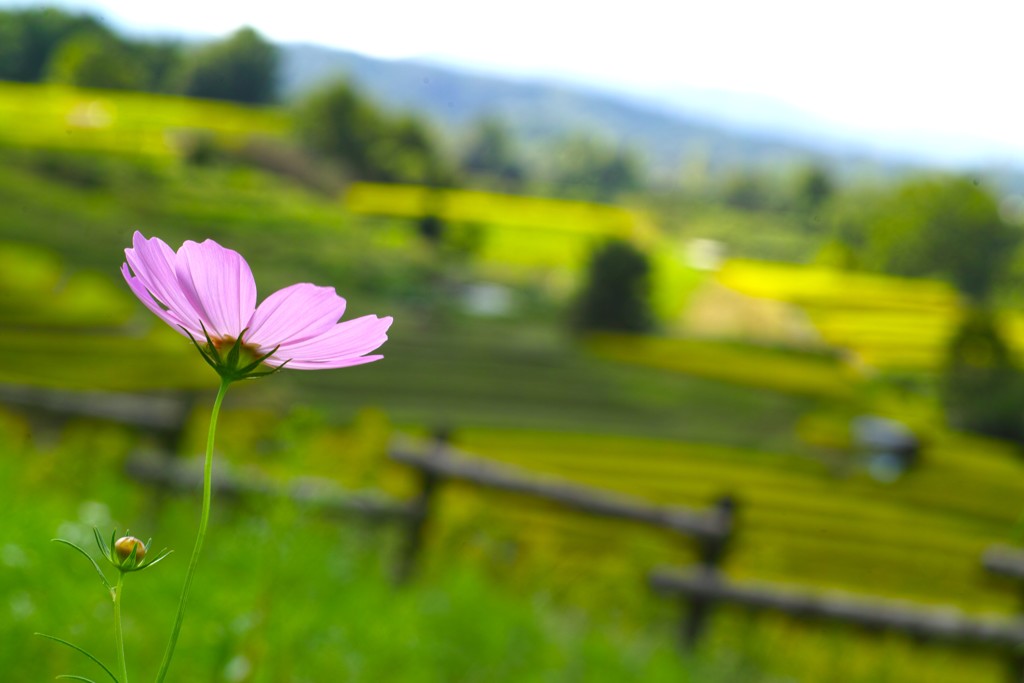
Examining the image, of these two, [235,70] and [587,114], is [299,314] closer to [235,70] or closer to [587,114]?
[235,70]

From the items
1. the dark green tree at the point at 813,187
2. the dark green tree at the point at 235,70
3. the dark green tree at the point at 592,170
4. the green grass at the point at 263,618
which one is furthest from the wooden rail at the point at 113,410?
the dark green tree at the point at 813,187

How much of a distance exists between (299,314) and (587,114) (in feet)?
13.7

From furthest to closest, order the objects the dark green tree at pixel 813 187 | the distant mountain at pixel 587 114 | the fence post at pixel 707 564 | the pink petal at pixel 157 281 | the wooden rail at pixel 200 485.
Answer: the dark green tree at pixel 813 187 < the distant mountain at pixel 587 114 < the fence post at pixel 707 564 < the wooden rail at pixel 200 485 < the pink petal at pixel 157 281

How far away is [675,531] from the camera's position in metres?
2.89

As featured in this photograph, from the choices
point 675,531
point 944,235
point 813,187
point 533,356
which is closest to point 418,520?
point 675,531

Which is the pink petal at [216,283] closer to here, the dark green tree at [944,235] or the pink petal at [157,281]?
the pink petal at [157,281]

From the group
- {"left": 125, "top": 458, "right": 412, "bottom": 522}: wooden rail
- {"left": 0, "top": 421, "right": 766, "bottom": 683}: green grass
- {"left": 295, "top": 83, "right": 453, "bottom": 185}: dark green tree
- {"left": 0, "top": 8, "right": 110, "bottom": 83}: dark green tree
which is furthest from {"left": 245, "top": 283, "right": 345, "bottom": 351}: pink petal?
{"left": 295, "top": 83, "right": 453, "bottom": 185}: dark green tree

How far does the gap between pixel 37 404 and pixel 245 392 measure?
1.03m

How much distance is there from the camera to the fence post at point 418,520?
2.72 metres

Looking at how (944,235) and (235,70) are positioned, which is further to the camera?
(944,235)

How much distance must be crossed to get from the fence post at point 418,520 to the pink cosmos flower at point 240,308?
2.53 meters

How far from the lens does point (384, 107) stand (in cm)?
407

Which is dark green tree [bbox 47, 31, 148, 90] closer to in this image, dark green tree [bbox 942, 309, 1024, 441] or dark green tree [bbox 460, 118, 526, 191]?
dark green tree [bbox 460, 118, 526, 191]

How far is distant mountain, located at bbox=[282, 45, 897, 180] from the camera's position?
3.95m
